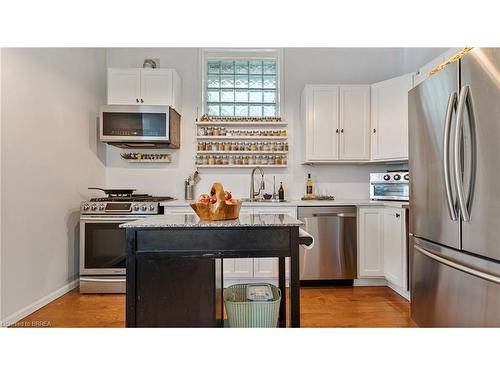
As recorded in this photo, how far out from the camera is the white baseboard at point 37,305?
2.26 meters

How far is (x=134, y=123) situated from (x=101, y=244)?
1302 mm

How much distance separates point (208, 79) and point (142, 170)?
144 centimetres

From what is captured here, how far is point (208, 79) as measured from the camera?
379 centimetres

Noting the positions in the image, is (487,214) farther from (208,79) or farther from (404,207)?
(208,79)

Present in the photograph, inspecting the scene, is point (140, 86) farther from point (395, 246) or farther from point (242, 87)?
point (395, 246)

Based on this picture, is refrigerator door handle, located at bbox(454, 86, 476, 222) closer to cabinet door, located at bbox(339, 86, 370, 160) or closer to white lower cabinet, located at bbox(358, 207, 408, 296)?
white lower cabinet, located at bbox(358, 207, 408, 296)

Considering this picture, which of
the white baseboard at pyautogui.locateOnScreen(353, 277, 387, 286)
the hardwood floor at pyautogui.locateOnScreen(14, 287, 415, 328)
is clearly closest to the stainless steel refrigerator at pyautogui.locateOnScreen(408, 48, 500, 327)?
the hardwood floor at pyautogui.locateOnScreen(14, 287, 415, 328)

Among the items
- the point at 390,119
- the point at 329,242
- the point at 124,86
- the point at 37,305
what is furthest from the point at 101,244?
the point at 390,119

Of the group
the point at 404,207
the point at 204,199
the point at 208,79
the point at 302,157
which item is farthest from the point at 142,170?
the point at 404,207

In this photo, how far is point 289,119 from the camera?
3.72m

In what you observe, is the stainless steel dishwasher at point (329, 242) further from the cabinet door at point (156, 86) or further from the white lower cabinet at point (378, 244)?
the cabinet door at point (156, 86)

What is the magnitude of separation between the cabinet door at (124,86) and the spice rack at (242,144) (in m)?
0.77

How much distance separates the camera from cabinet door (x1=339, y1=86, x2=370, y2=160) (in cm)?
332

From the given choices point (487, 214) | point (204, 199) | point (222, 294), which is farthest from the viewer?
point (222, 294)
